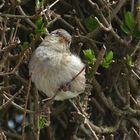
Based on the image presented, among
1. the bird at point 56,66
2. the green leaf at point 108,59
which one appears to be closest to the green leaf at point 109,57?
the green leaf at point 108,59

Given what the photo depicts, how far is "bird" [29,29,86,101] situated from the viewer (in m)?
2.73

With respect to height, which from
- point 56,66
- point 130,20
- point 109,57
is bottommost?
point 56,66

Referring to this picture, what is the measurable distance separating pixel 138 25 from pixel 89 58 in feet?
1.10

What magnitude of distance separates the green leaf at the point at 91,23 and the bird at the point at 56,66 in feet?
0.48

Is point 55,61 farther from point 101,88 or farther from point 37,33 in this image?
point 101,88

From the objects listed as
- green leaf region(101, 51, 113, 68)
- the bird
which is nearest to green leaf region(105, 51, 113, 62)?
green leaf region(101, 51, 113, 68)

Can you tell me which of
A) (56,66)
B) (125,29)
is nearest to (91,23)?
(125,29)

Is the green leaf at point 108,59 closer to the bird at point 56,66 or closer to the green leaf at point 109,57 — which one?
the green leaf at point 109,57

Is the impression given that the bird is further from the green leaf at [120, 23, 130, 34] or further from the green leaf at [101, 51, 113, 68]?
the green leaf at [120, 23, 130, 34]

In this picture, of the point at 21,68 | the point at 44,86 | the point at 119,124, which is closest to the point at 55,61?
the point at 44,86

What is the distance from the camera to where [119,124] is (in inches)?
119

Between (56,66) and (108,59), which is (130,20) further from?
(56,66)

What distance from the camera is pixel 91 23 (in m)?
2.88

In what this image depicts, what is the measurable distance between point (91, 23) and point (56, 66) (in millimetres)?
312
